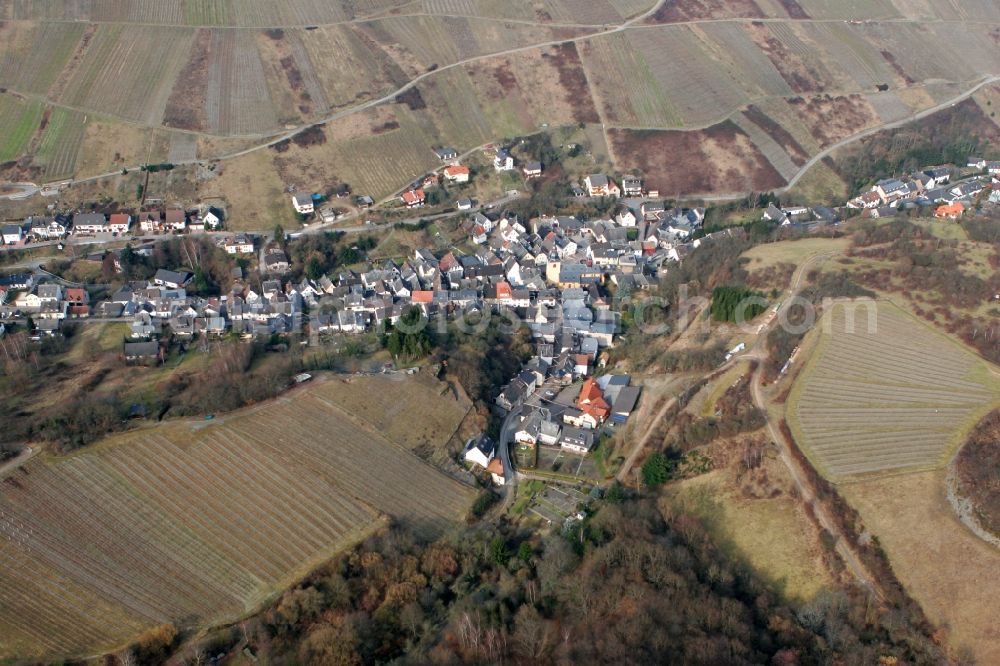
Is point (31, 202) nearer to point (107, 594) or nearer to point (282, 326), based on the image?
point (282, 326)

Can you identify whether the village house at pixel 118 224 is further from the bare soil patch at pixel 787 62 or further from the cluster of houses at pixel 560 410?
the bare soil patch at pixel 787 62

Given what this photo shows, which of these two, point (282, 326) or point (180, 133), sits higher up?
point (180, 133)

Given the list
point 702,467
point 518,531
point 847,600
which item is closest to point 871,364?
point 702,467

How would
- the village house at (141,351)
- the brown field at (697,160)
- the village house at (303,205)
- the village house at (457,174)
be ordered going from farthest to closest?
the brown field at (697,160) → the village house at (457,174) → the village house at (303,205) → the village house at (141,351)

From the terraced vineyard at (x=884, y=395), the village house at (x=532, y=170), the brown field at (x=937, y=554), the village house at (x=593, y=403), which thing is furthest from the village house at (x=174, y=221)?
the brown field at (x=937, y=554)

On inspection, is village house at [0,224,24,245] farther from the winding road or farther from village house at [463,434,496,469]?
village house at [463,434,496,469]

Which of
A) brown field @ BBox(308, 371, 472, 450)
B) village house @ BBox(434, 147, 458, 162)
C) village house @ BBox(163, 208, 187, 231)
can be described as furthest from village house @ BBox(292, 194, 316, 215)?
brown field @ BBox(308, 371, 472, 450)
